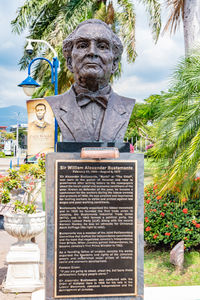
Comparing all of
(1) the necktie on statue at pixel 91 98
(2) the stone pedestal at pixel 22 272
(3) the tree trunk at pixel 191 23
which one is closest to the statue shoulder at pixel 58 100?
(1) the necktie on statue at pixel 91 98

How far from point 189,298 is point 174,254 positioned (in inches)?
45.9

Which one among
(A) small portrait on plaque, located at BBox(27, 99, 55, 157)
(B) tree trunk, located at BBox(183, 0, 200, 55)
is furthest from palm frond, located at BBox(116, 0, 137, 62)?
(A) small portrait on plaque, located at BBox(27, 99, 55, 157)

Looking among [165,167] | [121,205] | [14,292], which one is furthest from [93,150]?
[165,167]

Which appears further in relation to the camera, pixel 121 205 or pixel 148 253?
pixel 148 253

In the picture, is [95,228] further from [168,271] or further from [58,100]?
[168,271]

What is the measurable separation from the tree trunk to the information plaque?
6004 mm

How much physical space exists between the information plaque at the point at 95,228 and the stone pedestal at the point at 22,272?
182 centimetres

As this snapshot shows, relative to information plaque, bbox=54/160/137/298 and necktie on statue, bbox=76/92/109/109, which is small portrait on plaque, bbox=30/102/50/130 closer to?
necktie on statue, bbox=76/92/109/109

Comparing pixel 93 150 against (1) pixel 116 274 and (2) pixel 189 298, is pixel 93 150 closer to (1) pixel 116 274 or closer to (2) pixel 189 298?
(1) pixel 116 274

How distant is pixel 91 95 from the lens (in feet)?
12.0

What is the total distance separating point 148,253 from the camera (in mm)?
6621

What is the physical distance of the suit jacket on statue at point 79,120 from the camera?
3.64 meters

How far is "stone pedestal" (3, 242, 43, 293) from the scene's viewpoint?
4918mm

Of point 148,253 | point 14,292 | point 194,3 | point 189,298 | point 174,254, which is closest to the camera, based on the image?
point 189,298
